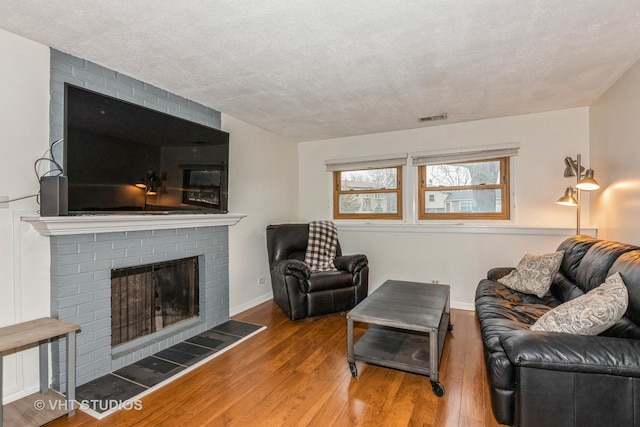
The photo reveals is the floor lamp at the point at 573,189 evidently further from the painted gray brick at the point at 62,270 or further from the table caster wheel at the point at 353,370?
the painted gray brick at the point at 62,270

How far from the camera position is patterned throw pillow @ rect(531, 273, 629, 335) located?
1.62 m

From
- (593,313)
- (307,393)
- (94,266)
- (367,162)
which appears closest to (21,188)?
(94,266)

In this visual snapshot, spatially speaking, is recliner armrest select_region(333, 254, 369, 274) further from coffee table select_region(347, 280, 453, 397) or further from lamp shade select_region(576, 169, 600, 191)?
lamp shade select_region(576, 169, 600, 191)

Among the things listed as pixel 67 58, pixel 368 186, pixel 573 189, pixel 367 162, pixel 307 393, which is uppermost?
pixel 67 58

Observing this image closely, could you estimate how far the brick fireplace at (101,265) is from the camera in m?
2.14

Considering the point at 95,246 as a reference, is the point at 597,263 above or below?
below

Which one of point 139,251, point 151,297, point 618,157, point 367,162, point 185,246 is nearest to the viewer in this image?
point 139,251

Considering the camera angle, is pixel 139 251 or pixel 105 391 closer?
pixel 105 391

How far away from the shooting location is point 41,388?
2096 millimetres

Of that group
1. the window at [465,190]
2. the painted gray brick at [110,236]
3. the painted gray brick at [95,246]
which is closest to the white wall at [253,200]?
the painted gray brick at [110,236]

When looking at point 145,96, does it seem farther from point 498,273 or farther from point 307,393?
point 498,273

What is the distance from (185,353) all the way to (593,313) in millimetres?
2818

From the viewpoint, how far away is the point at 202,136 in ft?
10.1

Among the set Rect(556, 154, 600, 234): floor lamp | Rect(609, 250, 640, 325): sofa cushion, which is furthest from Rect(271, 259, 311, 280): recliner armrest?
Rect(556, 154, 600, 234): floor lamp
